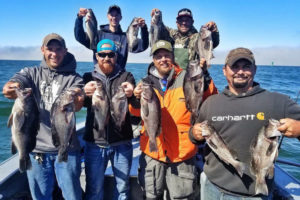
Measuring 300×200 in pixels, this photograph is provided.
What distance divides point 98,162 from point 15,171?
6.05 feet

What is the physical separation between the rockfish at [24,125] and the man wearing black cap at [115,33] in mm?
2414

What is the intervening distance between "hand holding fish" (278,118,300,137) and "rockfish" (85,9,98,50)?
4560mm

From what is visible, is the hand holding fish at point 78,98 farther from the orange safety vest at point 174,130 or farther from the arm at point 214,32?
the arm at point 214,32

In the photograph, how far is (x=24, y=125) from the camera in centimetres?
364

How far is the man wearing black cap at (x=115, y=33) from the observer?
5.68m

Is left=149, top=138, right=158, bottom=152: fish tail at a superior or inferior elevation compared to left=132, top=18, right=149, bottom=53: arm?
inferior

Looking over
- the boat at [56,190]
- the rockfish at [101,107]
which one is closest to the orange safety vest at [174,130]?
the rockfish at [101,107]

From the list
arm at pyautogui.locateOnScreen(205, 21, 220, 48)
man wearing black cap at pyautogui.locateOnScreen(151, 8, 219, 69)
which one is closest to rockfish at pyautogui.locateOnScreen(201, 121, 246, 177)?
arm at pyautogui.locateOnScreen(205, 21, 220, 48)

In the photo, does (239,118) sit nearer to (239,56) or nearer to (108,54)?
(239,56)

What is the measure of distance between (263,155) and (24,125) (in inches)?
137

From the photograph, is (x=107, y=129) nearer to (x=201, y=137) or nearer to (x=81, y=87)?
(x=81, y=87)

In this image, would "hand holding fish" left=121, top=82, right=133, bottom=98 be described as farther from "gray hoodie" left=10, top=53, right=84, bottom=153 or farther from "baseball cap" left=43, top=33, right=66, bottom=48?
"baseball cap" left=43, top=33, right=66, bottom=48

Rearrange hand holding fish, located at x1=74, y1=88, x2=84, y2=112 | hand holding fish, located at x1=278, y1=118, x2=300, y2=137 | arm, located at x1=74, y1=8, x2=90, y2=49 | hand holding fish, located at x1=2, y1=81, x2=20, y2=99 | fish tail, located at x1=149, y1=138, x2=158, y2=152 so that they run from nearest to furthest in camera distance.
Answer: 1. hand holding fish, located at x1=278, y1=118, x2=300, y2=137
2. hand holding fish, located at x1=2, y1=81, x2=20, y2=99
3. hand holding fish, located at x1=74, y1=88, x2=84, y2=112
4. fish tail, located at x1=149, y1=138, x2=158, y2=152
5. arm, located at x1=74, y1=8, x2=90, y2=49

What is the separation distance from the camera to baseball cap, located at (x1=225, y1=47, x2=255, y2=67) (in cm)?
314
